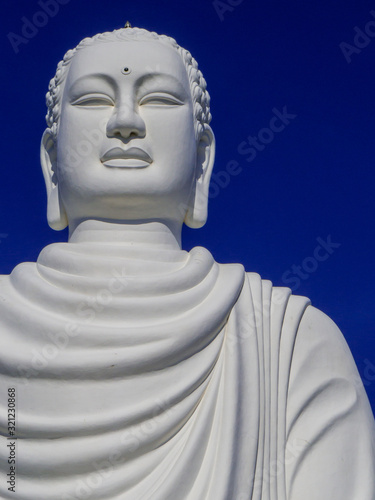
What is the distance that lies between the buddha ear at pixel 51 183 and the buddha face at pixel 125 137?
195mm

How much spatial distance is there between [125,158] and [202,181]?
2.65ft

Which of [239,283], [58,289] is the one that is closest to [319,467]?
[239,283]

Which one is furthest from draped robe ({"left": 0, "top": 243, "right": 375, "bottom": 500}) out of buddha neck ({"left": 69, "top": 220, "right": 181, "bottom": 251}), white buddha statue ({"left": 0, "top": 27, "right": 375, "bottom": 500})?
buddha neck ({"left": 69, "top": 220, "right": 181, "bottom": 251})

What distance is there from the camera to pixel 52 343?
4473 mm

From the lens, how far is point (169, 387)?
441 cm

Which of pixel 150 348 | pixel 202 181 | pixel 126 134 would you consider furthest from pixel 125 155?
Result: pixel 150 348

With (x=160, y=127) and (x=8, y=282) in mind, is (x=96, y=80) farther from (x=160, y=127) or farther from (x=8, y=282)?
(x=8, y=282)

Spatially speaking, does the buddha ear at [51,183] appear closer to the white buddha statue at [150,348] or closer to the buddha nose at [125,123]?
the white buddha statue at [150,348]

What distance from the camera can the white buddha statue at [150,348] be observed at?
4246 millimetres

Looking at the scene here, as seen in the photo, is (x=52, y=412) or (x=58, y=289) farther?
(x=58, y=289)

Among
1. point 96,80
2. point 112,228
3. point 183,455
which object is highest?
point 96,80

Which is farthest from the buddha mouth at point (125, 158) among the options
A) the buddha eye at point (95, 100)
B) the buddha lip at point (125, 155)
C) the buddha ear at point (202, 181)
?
the buddha ear at point (202, 181)

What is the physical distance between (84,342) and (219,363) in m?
0.79

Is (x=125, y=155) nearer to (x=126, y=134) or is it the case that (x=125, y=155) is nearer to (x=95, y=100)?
(x=126, y=134)
